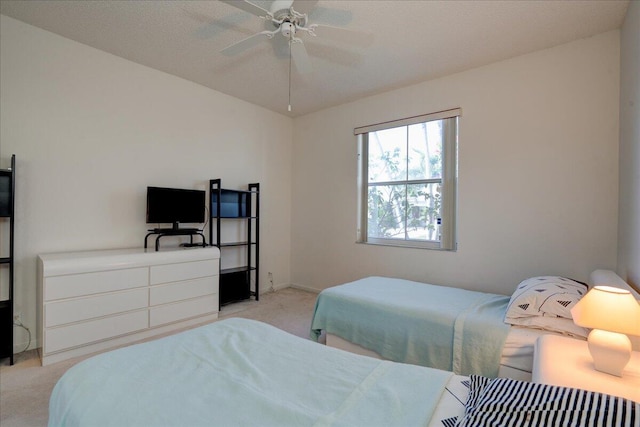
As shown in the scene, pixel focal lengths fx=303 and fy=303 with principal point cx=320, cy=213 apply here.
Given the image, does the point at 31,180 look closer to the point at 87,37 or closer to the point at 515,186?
the point at 87,37

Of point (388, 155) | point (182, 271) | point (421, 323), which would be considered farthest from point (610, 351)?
point (182, 271)

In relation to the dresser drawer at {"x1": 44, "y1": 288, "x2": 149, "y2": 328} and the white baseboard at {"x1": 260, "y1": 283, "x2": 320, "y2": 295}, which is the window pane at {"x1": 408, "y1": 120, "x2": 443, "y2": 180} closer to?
the white baseboard at {"x1": 260, "y1": 283, "x2": 320, "y2": 295}

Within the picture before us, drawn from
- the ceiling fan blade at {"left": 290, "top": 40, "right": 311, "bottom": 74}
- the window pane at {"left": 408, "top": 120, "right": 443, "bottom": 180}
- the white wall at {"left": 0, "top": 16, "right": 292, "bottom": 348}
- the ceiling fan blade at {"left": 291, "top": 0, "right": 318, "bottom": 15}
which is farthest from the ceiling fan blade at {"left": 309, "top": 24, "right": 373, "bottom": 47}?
the white wall at {"left": 0, "top": 16, "right": 292, "bottom": 348}

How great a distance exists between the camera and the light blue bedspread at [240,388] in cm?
93

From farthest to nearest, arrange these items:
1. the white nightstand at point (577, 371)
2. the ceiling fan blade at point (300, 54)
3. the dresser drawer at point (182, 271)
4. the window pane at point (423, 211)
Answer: the window pane at point (423, 211), the dresser drawer at point (182, 271), the ceiling fan blade at point (300, 54), the white nightstand at point (577, 371)

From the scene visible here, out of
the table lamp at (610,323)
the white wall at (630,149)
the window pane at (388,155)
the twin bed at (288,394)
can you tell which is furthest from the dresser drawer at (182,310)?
the white wall at (630,149)

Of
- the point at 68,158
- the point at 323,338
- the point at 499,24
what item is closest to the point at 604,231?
the point at 499,24

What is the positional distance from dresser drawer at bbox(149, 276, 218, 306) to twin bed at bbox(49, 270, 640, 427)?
5.59 ft

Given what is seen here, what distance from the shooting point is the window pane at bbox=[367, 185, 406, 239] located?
3842 millimetres

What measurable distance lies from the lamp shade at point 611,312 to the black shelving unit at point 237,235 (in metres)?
3.30

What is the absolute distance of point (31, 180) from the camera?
262 centimetres

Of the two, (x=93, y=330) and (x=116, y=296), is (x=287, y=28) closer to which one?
(x=116, y=296)

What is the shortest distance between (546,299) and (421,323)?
2.56ft

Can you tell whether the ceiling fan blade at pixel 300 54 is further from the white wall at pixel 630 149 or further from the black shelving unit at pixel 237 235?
the white wall at pixel 630 149
